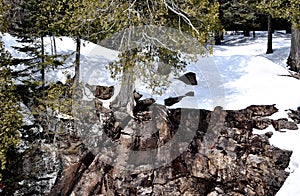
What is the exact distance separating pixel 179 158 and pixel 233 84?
3.52 m

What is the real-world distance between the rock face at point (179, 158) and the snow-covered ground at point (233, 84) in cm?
Answer: 25

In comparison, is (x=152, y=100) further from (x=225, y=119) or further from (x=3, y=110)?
(x=3, y=110)

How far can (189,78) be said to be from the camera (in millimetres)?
10016

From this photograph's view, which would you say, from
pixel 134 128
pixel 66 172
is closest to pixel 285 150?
pixel 134 128

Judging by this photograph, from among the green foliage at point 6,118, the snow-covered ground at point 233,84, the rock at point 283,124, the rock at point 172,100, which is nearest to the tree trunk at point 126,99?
the snow-covered ground at point 233,84

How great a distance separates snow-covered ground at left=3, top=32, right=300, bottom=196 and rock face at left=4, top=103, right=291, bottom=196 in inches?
9.6

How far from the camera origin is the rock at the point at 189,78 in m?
9.91

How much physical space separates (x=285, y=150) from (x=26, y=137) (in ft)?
24.9

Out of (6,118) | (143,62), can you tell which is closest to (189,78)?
(143,62)

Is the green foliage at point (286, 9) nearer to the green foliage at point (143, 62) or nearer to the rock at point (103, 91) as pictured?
the green foliage at point (143, 62)

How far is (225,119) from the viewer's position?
27.1 feet

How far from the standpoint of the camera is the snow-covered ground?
746 centimetres

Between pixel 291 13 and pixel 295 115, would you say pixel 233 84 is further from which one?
Answer: pixel 291 13

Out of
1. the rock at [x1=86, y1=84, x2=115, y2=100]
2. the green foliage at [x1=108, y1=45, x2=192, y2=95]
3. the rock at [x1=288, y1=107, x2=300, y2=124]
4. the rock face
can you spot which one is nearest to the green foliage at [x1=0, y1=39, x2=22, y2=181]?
the green foliage at [x1=108, y1=45, x2=192, y2=95]
